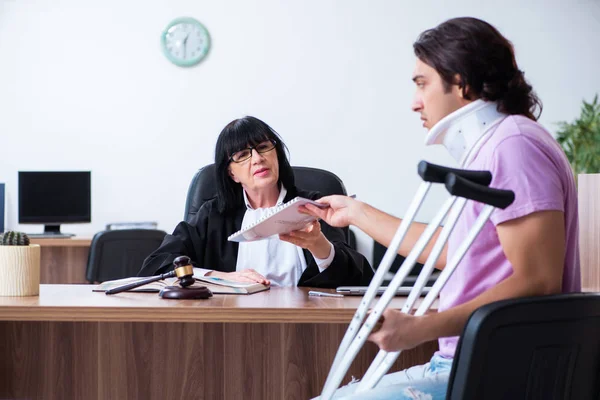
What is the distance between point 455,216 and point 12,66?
17.2ft

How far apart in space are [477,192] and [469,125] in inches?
13.1

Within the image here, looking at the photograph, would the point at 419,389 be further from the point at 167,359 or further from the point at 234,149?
the point at 234,149

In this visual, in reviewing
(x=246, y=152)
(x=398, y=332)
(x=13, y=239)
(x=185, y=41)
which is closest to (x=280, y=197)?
(x=246, y=152)

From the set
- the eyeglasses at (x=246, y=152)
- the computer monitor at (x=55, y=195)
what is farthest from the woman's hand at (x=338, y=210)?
the computer monitor at (x=55, y=195)

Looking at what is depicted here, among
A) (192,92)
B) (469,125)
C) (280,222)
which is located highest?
(192,92)

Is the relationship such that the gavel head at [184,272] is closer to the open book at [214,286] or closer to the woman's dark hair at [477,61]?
the open book at [214,286]

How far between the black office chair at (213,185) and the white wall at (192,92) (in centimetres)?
288

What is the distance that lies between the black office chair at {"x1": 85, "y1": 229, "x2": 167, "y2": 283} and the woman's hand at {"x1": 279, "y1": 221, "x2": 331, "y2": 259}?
2.49 m

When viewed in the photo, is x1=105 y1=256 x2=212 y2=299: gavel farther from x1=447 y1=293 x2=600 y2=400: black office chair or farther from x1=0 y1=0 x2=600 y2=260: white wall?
x1=0 y1=0 x2=600 y2=260: white wall

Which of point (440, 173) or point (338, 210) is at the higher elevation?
point (440, 173)

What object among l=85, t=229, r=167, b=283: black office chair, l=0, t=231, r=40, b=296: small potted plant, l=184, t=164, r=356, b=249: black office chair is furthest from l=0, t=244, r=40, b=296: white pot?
l=85, t=229, r=167, b=283: black office chair

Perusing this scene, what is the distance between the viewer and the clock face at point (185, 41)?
18.8ft

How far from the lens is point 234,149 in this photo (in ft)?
8.76

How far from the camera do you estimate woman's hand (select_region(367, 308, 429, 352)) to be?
1.23 meters
